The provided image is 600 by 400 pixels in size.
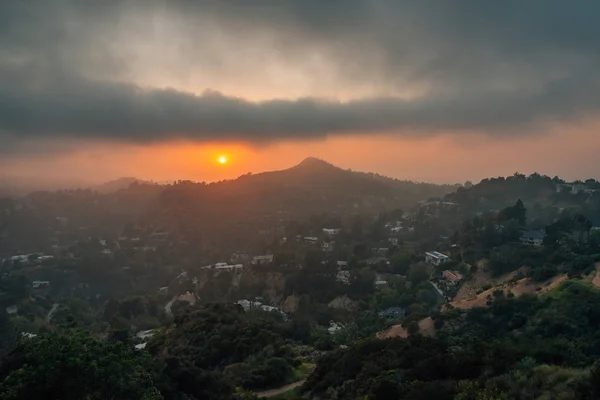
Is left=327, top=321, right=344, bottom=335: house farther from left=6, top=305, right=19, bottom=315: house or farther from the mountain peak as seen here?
the mountain peak

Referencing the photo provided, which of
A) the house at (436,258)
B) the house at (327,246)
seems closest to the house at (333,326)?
the house at (436,258)

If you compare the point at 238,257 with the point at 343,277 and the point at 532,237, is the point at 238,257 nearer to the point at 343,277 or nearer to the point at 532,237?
the point at 343,277

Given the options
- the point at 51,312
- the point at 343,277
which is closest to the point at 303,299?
the point at 343,277

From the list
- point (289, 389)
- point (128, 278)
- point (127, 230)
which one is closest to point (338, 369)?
point (289, 389)

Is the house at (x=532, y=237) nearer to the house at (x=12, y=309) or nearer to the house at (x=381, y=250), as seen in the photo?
the house at (x=381, y=250)

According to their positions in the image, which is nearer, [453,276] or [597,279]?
[597,279]
